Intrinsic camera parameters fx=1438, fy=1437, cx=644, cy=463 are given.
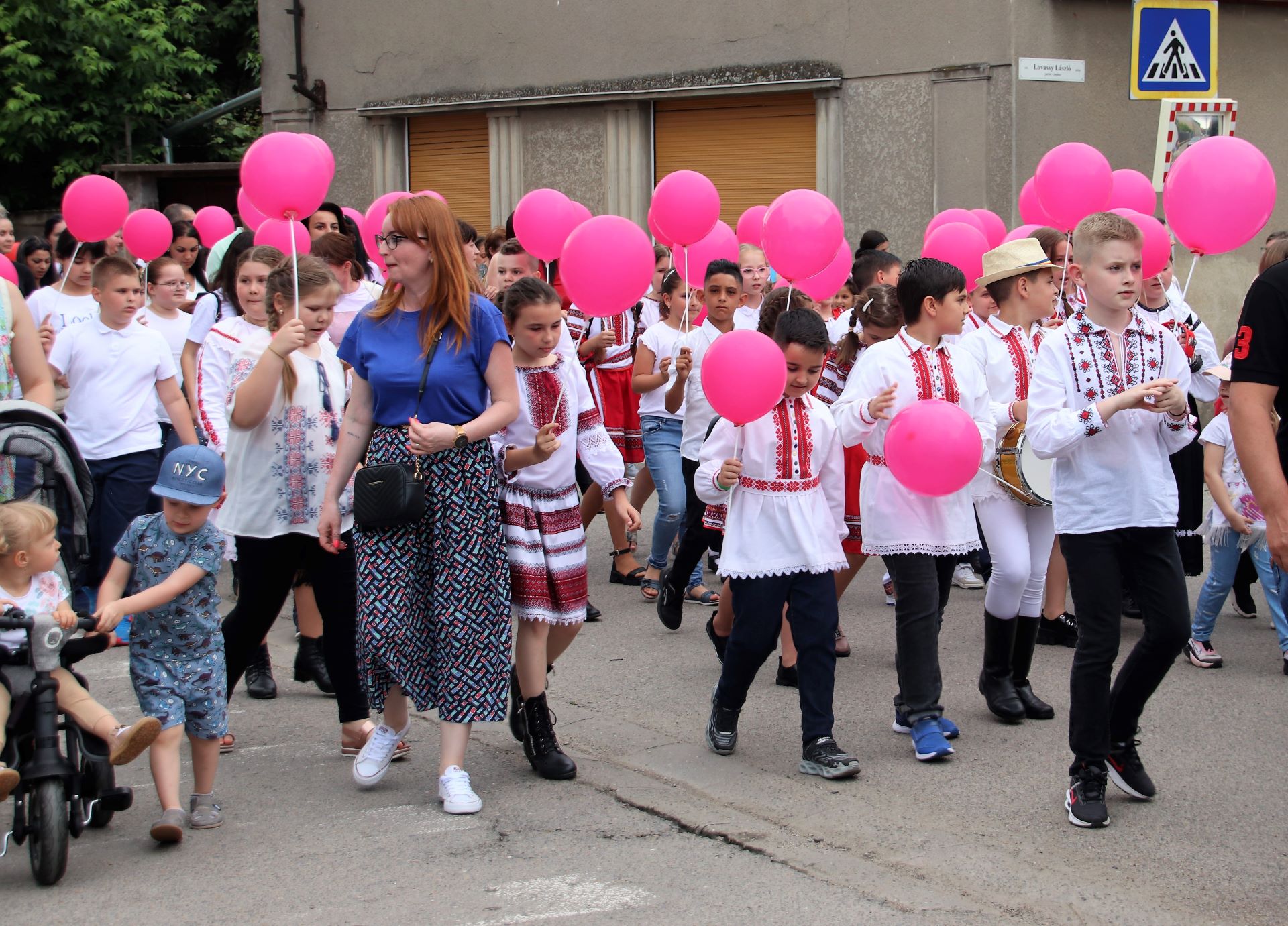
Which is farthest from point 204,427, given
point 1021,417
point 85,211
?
point 85,211

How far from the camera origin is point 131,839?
4.66m

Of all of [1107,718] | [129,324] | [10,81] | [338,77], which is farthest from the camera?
[10,81]

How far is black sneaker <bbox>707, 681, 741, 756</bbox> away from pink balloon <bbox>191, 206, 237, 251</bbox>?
25.7 feet

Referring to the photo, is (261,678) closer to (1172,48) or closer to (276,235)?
(276,235)

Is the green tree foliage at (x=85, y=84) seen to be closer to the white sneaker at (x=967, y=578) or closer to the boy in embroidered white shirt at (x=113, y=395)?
the boy in embroidered white shirt at (x=113, y=395)

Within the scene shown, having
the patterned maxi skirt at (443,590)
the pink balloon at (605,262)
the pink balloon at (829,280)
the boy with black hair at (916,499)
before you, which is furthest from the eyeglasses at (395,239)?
the pink balloon at (829,280)

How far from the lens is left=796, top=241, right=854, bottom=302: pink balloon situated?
326 inches

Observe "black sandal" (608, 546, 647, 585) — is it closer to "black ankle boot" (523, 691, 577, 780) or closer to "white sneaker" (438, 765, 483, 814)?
"black ankle boot" (523, 691, 577, 780)

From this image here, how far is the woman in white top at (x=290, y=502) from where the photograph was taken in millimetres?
5367

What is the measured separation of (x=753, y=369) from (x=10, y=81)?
22029 millimetres

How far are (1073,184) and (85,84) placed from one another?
68.2 ft

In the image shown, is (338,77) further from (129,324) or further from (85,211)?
(129,324)

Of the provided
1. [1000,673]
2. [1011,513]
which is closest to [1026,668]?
[1000,673]

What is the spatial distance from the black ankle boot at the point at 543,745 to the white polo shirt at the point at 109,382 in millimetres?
3214
